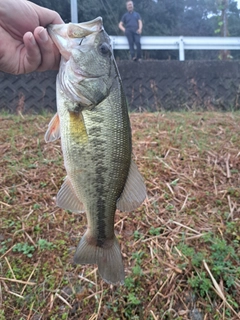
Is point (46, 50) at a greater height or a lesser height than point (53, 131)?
greater

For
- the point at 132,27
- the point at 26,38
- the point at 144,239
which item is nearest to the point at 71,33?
the point at 26,38

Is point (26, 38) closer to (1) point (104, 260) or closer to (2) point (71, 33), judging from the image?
(2) point (71, 33)

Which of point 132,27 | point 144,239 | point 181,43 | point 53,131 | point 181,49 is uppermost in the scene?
point 53,131

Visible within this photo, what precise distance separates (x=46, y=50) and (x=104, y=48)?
31 cm

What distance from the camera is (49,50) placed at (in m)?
1.54

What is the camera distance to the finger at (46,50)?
4.74 feet

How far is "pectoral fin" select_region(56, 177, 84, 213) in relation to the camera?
1.46 m

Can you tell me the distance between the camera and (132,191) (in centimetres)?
144

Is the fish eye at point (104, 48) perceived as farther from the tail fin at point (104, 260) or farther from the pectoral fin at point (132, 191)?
the tail fin at point (104, 260)

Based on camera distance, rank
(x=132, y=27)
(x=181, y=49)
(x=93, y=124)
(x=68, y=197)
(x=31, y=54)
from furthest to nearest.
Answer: (x=181, y=49)
(x=132, y=27)
(x=31, y=54)
(x=68, y=197)
(x=93, y=124)

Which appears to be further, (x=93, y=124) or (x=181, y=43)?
(x=181, y=43)

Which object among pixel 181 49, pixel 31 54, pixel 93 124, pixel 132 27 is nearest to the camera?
pixel 93 124

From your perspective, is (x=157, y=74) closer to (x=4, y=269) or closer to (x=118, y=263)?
(x=4, y=269)

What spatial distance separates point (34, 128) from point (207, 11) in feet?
25.4
